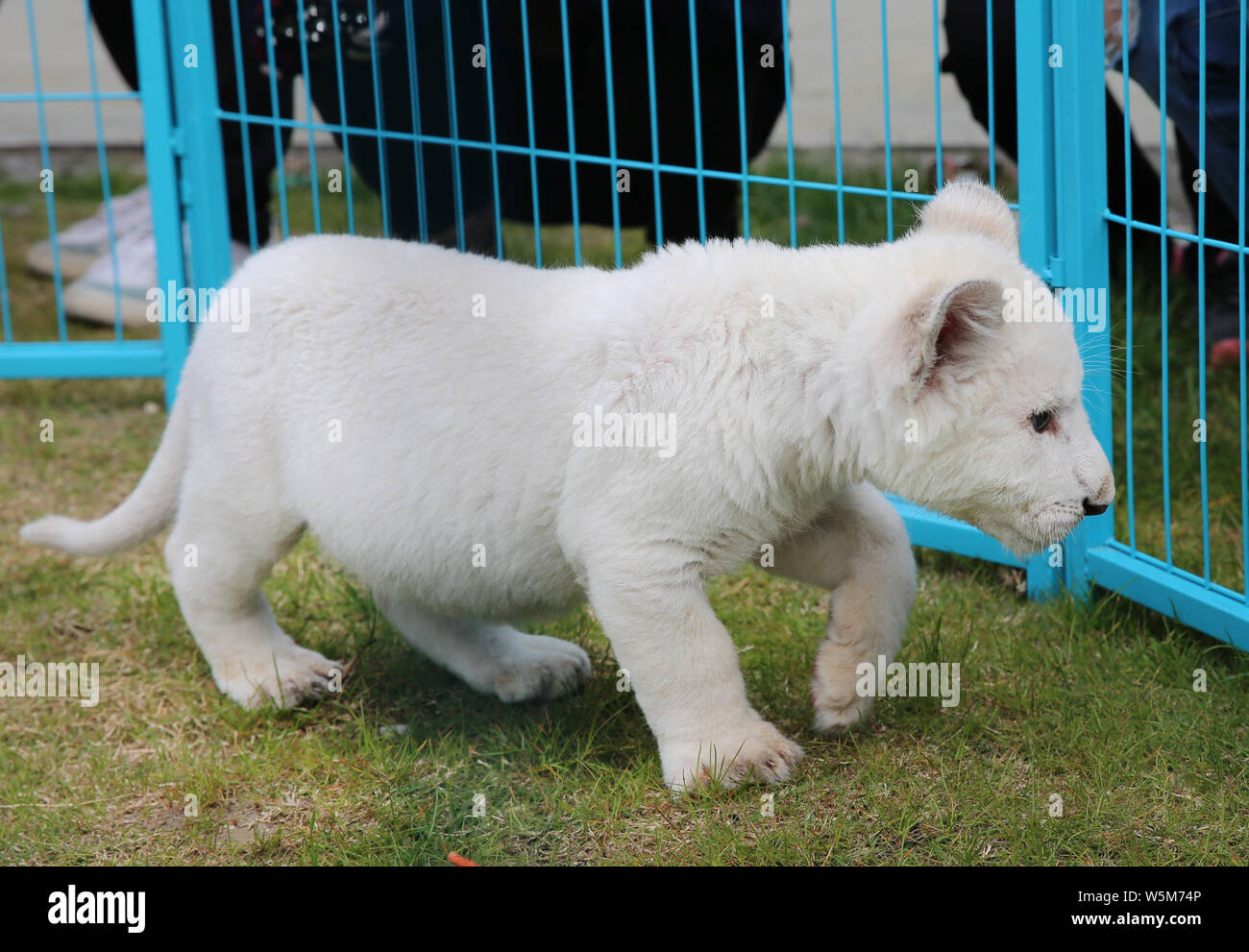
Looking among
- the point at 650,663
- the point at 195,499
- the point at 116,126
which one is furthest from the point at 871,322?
the point at 116,126

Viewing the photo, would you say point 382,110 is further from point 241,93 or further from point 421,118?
point 241,93

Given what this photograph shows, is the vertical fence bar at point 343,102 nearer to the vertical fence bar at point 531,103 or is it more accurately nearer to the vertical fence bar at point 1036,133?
the vertical fence bar at point 531,103

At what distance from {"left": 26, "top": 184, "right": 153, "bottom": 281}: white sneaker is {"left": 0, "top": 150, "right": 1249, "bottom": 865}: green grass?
277 centimetres

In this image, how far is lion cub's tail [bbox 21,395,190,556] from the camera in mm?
3414

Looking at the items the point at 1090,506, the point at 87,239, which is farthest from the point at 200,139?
the point at 1090,506

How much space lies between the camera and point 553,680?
3.26 meters

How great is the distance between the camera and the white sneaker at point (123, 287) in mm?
5965

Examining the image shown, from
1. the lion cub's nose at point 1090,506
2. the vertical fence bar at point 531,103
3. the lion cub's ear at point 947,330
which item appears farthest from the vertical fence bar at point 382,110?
the lion cub's nose at point 1090,506

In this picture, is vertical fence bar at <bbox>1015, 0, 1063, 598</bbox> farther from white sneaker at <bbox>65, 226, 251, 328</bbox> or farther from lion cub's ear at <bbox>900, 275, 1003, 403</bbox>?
white sneaker at <bbox>65, 226, 251, 328</bbox>

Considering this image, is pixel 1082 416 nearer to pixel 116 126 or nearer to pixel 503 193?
pixel 503 193

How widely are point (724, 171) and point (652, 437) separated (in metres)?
1.71

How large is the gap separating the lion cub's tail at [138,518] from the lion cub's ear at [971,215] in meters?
1.79

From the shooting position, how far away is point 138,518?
3467 millimetres
